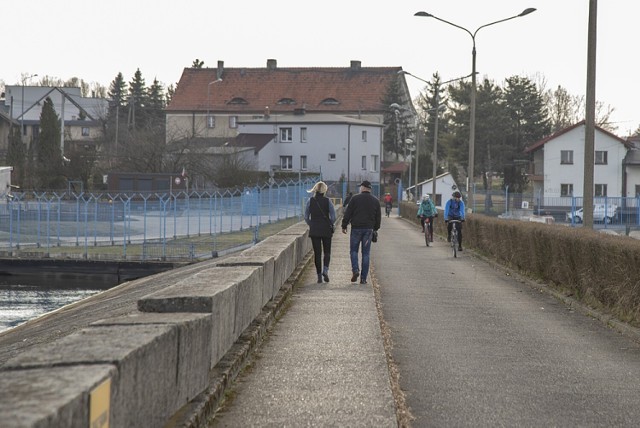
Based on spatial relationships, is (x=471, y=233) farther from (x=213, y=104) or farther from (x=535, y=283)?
(x=213, y=104)

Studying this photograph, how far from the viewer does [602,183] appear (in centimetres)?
8406

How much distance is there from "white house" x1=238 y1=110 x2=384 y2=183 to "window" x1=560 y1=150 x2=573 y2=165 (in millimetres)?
25358

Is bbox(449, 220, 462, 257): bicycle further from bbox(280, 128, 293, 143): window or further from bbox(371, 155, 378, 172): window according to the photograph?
bbox(371, 155, 378, 172): window

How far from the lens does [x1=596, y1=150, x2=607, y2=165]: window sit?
274 ft

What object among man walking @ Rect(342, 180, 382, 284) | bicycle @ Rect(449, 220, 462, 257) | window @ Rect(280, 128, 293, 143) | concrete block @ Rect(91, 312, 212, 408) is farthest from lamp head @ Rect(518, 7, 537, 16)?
window @ Rect(280, 128, 293, 143)

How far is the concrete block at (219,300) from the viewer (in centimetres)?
832

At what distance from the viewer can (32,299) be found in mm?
39844

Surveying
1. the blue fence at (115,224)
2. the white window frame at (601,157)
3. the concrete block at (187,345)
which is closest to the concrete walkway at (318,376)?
the concrete block at (187,345)

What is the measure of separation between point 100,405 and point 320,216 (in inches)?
535

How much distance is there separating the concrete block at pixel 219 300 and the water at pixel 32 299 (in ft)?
63.8

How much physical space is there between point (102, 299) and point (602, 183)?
5697 centimetres

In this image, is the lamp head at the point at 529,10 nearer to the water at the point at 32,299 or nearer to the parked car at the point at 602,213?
the water at the point at 32,299

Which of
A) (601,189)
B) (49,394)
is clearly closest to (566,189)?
(601,189)

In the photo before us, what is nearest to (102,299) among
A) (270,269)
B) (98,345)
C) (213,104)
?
(270,269)
